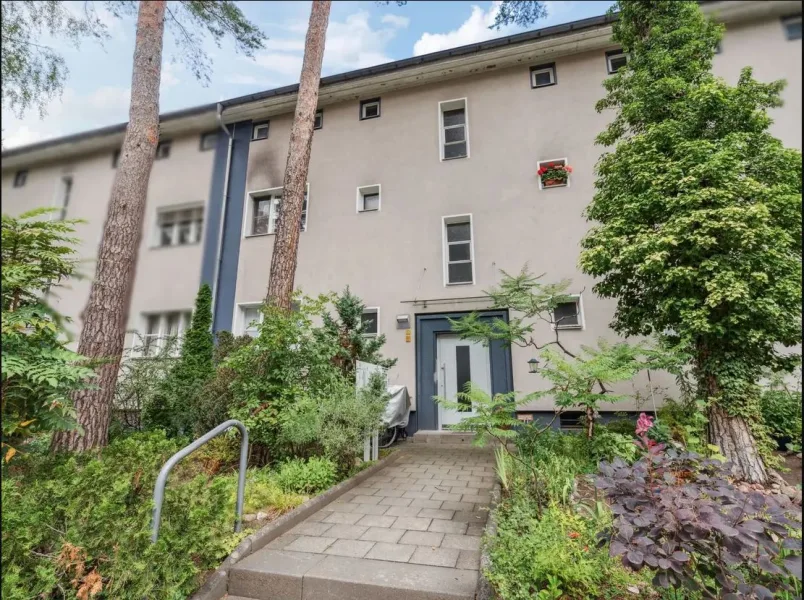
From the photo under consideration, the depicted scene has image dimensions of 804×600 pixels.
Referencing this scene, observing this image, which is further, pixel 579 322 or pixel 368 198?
pixel 368 198

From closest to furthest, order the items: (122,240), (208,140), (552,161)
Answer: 1. (208,140)
2. (122,240)
3. (552,161)

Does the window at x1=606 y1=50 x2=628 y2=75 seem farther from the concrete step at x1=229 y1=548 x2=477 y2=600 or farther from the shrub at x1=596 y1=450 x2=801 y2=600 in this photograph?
the concrete step at x1=229 y1=548 x2=477 y2=600

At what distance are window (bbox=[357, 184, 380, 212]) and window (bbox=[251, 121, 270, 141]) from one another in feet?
11.9

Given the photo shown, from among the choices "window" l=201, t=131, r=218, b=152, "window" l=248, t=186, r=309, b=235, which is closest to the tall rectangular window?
"window" l=248, t=186, r=309, b=235

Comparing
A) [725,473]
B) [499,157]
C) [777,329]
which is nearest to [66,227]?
[725,473]

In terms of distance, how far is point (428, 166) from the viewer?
9.88m

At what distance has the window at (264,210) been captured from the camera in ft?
35.2

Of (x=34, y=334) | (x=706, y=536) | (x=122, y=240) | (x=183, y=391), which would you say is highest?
(x=122, y=240)

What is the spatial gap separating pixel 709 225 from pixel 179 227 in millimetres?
5329

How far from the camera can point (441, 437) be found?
7.77 meters

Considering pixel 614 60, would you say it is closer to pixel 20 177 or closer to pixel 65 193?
pixel 65 193

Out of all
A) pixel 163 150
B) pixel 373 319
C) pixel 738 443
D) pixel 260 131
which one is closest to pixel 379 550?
pixel 163 150

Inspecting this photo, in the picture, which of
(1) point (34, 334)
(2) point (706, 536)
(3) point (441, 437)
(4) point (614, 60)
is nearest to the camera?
(2) point (706, 536)

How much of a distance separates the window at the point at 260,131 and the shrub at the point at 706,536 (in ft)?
39.9
